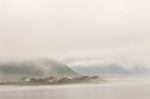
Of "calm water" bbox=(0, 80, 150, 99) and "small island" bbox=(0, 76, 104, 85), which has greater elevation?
"small island" bbox=(0, 76, 104, 85)

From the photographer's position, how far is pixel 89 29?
2.00 m

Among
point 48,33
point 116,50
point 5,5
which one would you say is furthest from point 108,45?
point 5,5

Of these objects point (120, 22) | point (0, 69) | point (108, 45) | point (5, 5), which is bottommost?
point (0, 69)

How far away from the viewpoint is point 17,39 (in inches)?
77.4

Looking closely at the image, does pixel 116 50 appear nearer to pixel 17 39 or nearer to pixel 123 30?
pixel 123 30

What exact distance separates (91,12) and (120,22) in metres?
0.20

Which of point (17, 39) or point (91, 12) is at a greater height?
point (91, 12)

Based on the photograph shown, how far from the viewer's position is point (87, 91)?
1939 millimetres

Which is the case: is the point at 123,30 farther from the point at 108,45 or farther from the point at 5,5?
the point at 5,5

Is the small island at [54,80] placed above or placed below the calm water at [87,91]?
above

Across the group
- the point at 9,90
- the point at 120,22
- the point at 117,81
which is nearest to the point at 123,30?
the point at 120,22

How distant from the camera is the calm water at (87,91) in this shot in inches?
75.9

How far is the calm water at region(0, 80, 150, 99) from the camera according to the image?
193 centimetres

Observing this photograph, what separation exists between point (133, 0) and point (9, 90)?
981 millimetres
